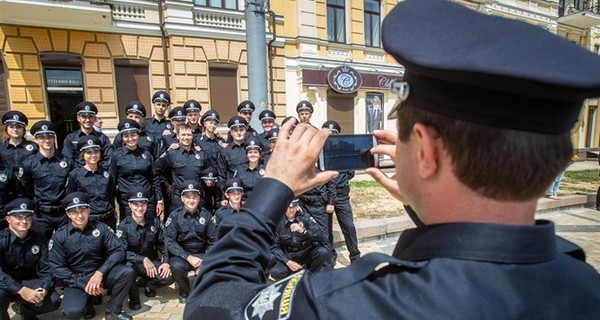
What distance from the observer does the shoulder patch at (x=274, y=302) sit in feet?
2.46

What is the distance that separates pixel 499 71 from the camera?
0.65 metres

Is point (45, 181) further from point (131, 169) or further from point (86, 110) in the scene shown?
point (86, 110)

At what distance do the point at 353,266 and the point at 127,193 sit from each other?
5283mm

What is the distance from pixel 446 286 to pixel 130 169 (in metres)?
5.47

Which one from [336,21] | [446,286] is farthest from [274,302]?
[336,21]

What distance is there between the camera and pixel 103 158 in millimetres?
5617

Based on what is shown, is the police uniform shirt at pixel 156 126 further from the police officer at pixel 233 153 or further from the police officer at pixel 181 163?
the police officer at pixel 233 153

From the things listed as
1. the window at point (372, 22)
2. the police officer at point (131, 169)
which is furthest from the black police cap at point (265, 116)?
the window at point (372, 22)

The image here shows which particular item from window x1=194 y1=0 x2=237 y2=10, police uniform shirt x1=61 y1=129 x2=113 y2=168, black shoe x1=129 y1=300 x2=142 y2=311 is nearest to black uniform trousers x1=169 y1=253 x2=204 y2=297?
black shoe x1=129 y1=300 x2=142 y2=311

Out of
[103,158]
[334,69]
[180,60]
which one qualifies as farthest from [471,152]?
[334,69]

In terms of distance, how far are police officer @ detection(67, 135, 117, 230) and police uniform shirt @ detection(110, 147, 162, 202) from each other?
231mm

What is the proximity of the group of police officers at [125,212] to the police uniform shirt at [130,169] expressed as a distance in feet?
0.05

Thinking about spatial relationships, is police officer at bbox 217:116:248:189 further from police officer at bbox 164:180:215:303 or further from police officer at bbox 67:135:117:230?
police officer at bbox 67:135:117:230

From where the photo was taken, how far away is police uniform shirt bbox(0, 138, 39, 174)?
5.10 metres
